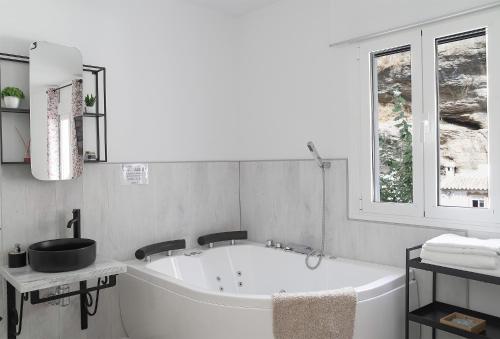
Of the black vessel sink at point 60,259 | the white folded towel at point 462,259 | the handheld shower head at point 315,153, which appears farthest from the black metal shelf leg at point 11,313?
the white folded towel at point 462,259

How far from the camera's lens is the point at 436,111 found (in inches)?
102

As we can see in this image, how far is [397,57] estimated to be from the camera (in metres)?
2.81

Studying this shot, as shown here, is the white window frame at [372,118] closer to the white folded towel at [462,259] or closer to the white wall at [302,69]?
the white wall at [302,69]

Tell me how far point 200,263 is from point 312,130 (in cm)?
132

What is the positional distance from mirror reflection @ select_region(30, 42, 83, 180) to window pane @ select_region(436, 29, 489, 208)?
228cm

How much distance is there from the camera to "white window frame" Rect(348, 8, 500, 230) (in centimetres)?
237

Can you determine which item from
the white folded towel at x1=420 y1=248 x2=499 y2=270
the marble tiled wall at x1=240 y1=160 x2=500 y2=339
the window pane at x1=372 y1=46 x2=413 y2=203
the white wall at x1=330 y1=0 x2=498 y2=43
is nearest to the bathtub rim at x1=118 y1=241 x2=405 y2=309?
the marble tiled wall at x1=240 y1=160 x2=500 y2=339

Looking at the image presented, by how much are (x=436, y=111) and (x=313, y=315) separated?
1.44m

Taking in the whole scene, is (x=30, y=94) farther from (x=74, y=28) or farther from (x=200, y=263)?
(x=200, y=263)

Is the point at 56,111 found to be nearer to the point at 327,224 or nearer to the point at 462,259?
the point at 327,224

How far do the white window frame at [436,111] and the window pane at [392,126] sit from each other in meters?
0.14

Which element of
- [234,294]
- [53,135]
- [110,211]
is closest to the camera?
[234,294]

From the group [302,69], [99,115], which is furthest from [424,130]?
[99,115]

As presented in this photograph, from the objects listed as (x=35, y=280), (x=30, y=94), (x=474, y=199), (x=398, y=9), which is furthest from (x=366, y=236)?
(x=30, y=94)
